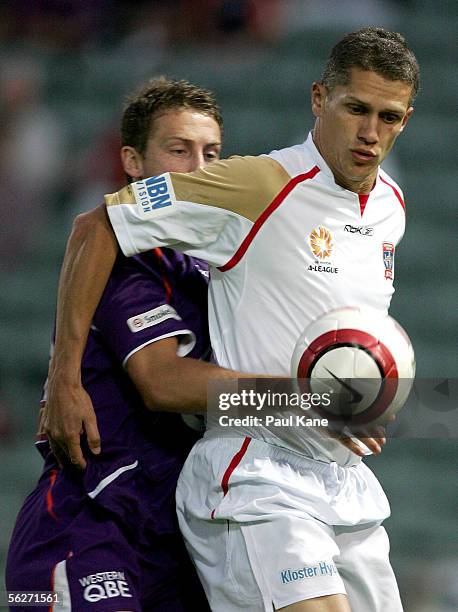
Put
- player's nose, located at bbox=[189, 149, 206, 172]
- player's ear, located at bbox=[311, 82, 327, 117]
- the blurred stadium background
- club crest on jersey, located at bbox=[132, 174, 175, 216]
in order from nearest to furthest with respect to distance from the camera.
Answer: club crest on jersey, located at bbox=[132, 174, 175, 216] < player's ear, located at bbox=[311, 82, 327, 117] < player's nose, located at bbox=[189, 149, 206, 172] < the blurred stadium background

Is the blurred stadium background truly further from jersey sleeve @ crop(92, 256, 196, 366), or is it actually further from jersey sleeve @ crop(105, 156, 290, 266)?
jersey sleeve @ crop(105, 156, 290, 266)

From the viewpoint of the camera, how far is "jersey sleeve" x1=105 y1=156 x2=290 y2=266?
9.41 ft

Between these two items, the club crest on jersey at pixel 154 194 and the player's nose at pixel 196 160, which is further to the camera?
the player's nose at pixel 196 160

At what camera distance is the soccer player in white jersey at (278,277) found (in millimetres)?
2830

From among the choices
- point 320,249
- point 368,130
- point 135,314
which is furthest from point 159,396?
point 368,130

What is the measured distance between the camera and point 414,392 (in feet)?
10.3

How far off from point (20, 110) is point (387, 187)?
14.0 ft

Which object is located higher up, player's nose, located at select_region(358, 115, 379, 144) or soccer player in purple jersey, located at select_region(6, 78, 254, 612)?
player's nose, located at select_region(358, 115, 379, 144)

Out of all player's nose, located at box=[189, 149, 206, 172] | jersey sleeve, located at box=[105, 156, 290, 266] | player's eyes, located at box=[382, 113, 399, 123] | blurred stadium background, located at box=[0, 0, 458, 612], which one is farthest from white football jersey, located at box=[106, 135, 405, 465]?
blurred stadium background, located at box=[0, 0, 458, 612]

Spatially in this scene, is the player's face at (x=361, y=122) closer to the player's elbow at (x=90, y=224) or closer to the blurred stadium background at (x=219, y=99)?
the player's elbow at (x=90, y=224)

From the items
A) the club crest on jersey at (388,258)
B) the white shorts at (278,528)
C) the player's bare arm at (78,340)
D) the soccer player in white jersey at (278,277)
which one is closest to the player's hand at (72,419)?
the player's bare arm at (78,340)

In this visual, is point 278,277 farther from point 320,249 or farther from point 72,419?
point 72,419

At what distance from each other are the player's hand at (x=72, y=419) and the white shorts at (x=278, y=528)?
281mm

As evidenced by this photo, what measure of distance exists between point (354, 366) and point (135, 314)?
627 mm
